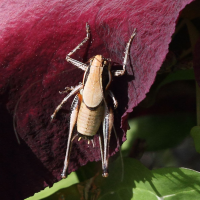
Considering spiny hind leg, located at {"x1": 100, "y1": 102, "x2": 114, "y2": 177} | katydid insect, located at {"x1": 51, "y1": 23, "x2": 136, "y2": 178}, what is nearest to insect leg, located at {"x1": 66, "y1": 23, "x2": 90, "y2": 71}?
katydid insect, located at {"x1": 51, "y1": 23, "x2": 136, "y2": 178}

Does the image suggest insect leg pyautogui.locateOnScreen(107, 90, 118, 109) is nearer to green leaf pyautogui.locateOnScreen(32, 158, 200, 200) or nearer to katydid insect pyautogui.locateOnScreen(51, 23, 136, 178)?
katydid insect pyautogui.locateOnScreen(51, 23, 136, 178)

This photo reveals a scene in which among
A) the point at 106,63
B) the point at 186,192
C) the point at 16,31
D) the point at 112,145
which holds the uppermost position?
the point at 16,31

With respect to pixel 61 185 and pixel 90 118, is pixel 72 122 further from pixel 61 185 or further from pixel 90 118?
pixel 61 185

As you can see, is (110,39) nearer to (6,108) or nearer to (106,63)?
(106,63)

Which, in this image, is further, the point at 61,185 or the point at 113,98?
the point at 61,185

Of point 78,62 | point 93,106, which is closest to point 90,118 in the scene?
point 93,106

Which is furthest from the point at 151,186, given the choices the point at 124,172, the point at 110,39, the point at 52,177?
the point at 110,39
